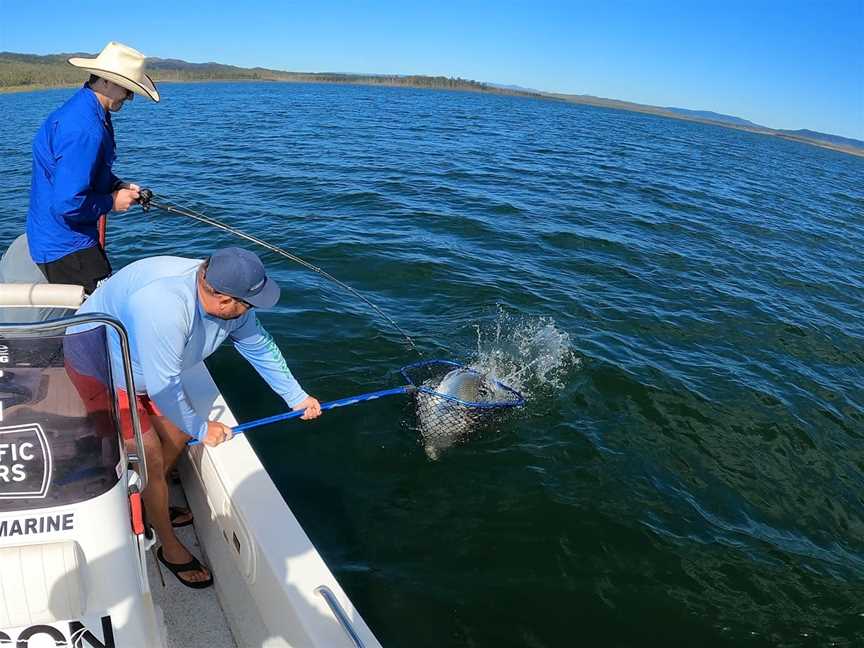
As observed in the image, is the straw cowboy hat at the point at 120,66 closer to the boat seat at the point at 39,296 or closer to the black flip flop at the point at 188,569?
the boat seat at the point at 39,296

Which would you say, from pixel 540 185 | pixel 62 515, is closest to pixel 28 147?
pixel 540 185

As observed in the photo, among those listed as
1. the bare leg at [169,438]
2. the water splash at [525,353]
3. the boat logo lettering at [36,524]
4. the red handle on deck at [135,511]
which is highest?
the boat logo lettering at [36,524]

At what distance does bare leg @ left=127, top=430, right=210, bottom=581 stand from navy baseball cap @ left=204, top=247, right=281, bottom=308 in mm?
1256

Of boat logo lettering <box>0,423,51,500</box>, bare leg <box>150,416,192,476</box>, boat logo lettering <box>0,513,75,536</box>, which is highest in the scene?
boat logo lettering <box>0,423,51,500</box>

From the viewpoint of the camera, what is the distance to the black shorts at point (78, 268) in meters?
4.59

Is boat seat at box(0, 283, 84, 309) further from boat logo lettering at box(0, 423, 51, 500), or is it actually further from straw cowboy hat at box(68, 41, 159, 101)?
straw cowboy hat at box(68, 41, 159, 101)

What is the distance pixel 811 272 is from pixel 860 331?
3855 millimetres

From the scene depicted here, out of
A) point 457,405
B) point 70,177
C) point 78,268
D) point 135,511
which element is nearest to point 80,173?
point 70,177

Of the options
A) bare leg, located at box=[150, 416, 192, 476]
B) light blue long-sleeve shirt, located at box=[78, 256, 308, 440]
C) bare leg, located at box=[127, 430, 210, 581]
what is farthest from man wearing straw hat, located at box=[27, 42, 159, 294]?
bare leg, located at box=[127, 430, 210, 581]

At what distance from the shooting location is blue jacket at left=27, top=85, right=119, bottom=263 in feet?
13.4

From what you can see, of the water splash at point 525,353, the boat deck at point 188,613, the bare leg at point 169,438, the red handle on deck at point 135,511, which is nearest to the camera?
the red handle on deck at point 135,511

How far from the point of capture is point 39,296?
3.10m

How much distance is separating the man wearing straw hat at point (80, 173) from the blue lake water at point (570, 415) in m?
2.39

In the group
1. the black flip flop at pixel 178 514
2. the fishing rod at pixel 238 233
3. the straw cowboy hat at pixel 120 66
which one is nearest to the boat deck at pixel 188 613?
the black flip flop at pixel 178 514
